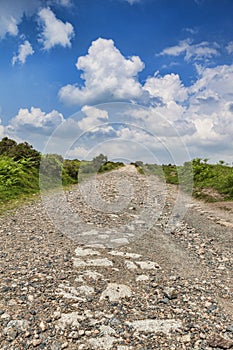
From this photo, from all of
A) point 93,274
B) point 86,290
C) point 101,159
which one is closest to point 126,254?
point 93,274

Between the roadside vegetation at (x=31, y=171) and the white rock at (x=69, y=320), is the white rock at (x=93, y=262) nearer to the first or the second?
the white rock at (x=69, y=320)

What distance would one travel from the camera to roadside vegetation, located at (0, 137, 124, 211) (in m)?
15.9

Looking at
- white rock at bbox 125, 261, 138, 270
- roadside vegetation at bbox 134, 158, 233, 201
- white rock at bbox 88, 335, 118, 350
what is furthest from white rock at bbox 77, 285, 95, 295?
roadside vegetation at bbox 134, 158, 233, 201

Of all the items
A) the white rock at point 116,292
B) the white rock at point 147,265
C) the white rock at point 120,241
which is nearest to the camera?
the white rock at point 116,292

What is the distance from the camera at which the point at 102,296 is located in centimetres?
563

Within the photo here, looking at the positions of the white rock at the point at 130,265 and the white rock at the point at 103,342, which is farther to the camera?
the white rock at the point at 130,265

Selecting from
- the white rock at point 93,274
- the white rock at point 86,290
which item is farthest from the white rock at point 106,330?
the white rock at point 93,274

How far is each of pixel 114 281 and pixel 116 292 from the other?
442 millimetres

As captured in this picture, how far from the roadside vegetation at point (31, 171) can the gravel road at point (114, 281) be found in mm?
3787

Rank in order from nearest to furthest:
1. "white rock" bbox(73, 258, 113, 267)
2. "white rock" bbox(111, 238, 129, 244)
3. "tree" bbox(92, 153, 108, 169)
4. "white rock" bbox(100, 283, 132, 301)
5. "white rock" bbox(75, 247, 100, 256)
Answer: "white rock" bbox(100, 283, 132, 301), "white rock" bbox(73, 258, 113, 267), "white rock" bbox(75, 247, 100, 256), "white rock" bbox(111, 238, 129, 244), "tree" bbox(92, 153, 108, 169)

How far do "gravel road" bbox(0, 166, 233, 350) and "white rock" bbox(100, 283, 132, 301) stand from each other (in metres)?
0.02

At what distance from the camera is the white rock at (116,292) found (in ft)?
18.5

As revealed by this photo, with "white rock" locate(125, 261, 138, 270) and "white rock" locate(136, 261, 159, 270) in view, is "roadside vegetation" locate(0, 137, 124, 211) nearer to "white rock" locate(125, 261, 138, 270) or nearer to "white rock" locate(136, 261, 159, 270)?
"white rock" locate(125, 261, 138, 270)

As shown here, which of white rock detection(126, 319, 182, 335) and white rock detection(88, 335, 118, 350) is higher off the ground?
white rock detection(126, 319, 182, 335)
